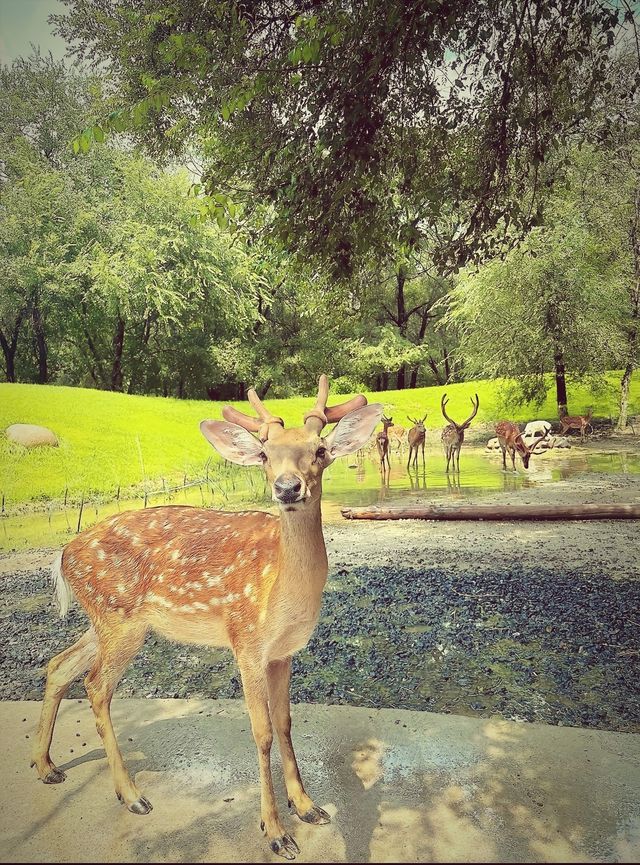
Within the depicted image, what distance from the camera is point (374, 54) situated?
2662 mm

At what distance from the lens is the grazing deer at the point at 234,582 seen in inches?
58.6

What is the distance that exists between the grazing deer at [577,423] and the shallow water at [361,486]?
0.70 ft

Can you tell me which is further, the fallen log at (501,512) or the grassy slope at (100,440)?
the fallen log at (501,512)

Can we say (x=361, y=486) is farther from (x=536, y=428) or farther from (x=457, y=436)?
(x=536, y=428)

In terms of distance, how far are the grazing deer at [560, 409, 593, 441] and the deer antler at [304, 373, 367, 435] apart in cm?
476

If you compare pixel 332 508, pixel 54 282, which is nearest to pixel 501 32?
pixel 54 282

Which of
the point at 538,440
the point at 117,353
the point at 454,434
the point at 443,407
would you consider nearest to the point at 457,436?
the point at 454,434

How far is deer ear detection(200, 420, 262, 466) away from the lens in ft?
4.92

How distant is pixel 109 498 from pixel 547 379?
159 inches

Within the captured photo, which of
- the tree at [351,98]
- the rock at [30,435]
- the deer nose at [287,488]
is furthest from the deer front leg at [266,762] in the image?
the rock at [30,435]

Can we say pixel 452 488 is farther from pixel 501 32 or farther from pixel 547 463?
pixel 501 32

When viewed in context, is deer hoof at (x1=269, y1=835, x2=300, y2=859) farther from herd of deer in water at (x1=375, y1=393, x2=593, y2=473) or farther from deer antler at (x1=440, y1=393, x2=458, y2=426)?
deer antler at (x1=440, y1=393, x2=458, y2=426)

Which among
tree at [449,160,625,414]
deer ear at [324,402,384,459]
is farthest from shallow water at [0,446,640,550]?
deer ear at [324,402,384,459]

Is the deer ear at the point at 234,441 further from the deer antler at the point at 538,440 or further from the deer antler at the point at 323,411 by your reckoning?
the deer antler at the point at 538,440
